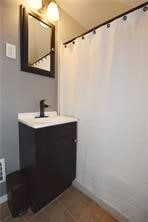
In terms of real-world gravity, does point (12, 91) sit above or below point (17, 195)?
above

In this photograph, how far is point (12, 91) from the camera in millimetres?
1226

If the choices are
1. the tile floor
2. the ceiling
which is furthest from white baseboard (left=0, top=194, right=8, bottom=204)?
the ceiling

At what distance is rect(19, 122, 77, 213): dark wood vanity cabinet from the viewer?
1059mm

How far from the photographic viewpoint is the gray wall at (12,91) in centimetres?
115

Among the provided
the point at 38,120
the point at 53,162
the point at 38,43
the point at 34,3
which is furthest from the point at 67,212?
the point at 34,3

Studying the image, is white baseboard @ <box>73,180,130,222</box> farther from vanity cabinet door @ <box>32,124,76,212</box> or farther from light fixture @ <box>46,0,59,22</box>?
light fixture @ <box>46,0,59,22</box>

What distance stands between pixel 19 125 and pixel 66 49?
1.07m

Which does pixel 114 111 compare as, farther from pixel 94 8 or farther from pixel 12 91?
pixel 94 8

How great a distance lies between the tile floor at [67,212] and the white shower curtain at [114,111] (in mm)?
122

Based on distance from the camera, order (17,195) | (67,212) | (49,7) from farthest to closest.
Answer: (49,7)
(67,212)
(17,195)

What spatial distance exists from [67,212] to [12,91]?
1289 mm

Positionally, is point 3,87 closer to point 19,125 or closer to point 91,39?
point 19,125

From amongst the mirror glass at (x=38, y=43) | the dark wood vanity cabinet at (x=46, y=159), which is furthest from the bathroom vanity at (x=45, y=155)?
the mirror glass at (x=38, y=43)

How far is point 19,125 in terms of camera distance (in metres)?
1.28
